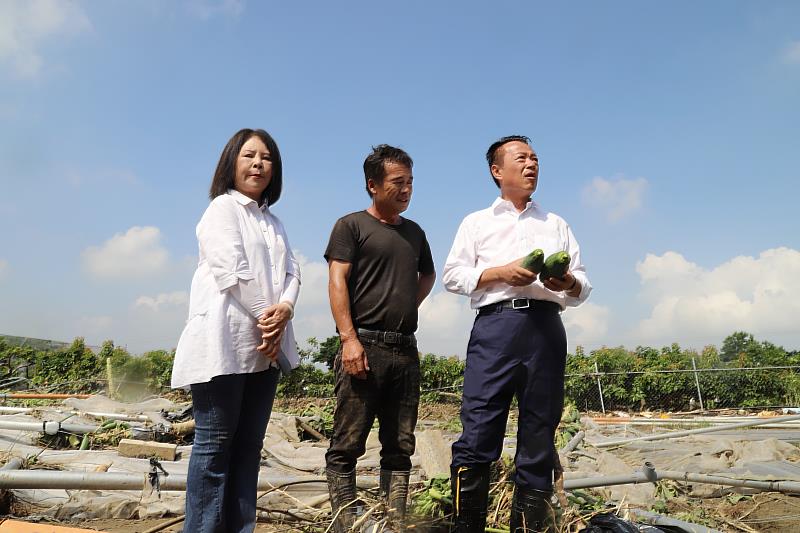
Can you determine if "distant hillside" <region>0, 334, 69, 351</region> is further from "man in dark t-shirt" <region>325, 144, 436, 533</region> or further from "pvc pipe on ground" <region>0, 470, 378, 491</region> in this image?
"man in dark t-shirt" <region>325, 144, 436, 533</region>

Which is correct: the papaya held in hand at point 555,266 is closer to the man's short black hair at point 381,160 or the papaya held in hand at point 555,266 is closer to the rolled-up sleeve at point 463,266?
the rolled-up sleeve at point 463,266

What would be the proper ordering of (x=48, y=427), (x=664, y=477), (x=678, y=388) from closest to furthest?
(x=664, y=477) < (x=48, y=427) < (x=678, y=388)

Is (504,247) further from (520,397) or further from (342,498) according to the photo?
(342,498)

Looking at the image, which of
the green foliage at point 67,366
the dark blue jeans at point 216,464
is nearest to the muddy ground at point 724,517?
the dark blue jeans at point 216,464

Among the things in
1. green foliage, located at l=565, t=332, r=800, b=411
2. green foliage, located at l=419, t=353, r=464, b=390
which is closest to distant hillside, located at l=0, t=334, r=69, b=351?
green foliage, located at l=419, t=353, r=464, b=390

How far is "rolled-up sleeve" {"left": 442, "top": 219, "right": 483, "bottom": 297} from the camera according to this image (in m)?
2.74

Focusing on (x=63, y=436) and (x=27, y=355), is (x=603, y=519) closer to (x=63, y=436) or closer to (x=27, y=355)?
(x=63, y=436)

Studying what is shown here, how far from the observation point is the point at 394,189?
2.90m

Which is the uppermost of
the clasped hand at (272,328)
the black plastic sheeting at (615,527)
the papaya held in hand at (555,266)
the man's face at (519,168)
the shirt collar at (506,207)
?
the man's face at (519,168)

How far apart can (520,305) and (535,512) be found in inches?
35.3

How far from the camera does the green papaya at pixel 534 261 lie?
2.46m

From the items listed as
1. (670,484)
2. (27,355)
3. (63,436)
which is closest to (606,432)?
(670,484)

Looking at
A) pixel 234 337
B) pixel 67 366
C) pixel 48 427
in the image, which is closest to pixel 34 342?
pixel 67 366

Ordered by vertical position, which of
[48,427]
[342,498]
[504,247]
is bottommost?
[342,498]
